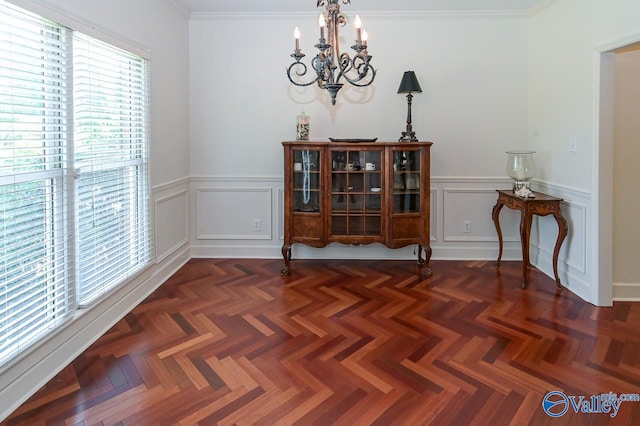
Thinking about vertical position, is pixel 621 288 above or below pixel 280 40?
below

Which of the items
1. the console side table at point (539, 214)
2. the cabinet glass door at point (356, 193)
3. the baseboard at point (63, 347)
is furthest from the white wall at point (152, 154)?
the console side table at point (539, 214)

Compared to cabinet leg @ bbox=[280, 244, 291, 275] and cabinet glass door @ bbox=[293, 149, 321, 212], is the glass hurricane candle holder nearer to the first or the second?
cabinet glass door @ bbox=[293, 149, 321, 212]

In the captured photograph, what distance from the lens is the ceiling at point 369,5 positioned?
393 centimetres

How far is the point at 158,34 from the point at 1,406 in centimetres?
297

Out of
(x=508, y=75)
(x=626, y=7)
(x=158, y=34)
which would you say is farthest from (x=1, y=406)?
(x=508, y=75)

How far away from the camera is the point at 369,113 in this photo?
437cm

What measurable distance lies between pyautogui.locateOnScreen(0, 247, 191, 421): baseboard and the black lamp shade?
294 cm

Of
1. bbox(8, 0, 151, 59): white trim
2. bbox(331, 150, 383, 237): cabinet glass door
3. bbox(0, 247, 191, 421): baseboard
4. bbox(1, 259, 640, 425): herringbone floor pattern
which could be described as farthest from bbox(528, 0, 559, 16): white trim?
bbox(0, 247, 191, 421): baseboard

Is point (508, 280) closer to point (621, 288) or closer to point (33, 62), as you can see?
point (621, 288)

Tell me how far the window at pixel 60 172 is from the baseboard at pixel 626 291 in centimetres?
382

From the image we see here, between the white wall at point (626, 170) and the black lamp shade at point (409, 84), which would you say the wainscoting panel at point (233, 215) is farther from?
the white wall at point (626, 170)

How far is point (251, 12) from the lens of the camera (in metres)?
4.23

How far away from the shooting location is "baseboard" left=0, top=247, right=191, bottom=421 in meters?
1.93

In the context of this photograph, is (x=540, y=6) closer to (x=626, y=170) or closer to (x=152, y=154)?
(x=626, y=170)
